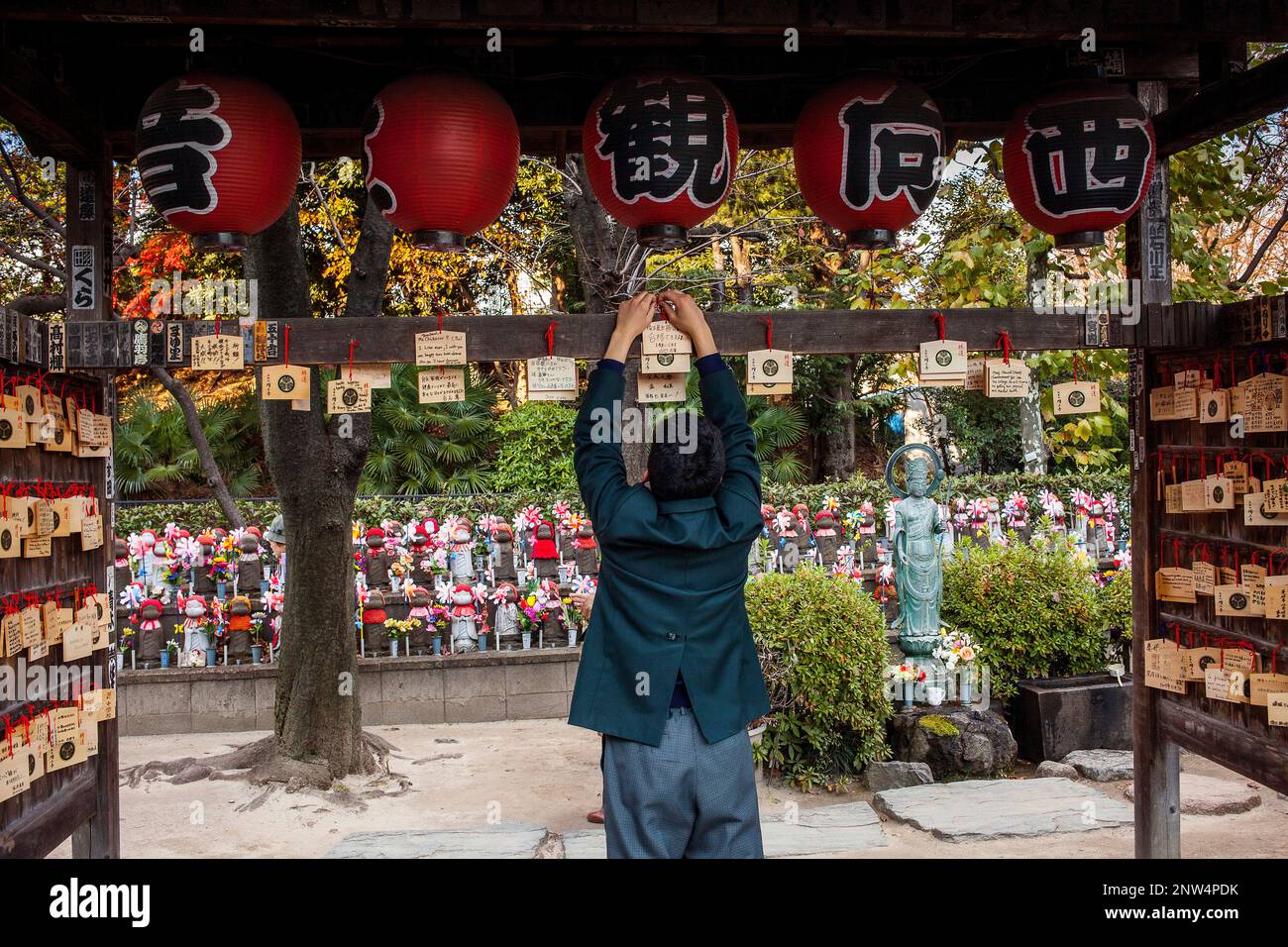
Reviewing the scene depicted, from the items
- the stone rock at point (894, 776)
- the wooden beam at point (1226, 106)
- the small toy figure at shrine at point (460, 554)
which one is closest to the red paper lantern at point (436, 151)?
the wooden beam at point (1226, 106)

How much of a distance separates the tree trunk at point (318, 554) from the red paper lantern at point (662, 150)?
4.04 metres

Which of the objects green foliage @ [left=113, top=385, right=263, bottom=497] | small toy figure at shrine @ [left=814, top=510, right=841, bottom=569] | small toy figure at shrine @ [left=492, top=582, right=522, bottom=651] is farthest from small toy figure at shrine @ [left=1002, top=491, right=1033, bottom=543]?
green foliage @ [left=113, top=385, right=263, bottom=497]

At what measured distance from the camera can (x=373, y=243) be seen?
23.8 feet

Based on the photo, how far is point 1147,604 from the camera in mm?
4391

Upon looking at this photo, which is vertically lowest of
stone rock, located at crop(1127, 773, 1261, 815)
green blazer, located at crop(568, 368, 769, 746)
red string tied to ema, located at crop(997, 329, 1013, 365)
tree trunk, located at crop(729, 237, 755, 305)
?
stone rock, located at crop(1127, 773, 1261, 815)

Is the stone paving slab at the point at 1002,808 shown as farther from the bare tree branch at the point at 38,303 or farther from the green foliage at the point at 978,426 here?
the green foliage at the point at 978,426

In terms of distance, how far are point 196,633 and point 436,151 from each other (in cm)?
691

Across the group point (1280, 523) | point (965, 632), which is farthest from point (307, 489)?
point (1280, 523)

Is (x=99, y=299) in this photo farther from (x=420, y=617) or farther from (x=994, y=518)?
(x=994, y=518)

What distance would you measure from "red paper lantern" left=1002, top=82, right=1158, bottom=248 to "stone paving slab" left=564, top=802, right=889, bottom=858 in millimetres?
3742

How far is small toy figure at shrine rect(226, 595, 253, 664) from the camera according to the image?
9.03 m

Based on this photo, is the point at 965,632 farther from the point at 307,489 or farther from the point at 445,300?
the point at 445,300

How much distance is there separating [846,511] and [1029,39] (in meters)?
8.83

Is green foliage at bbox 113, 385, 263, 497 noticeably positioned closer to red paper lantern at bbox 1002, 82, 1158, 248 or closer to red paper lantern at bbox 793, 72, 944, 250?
red paper lantern at bbox 793, 72, 944, 250
